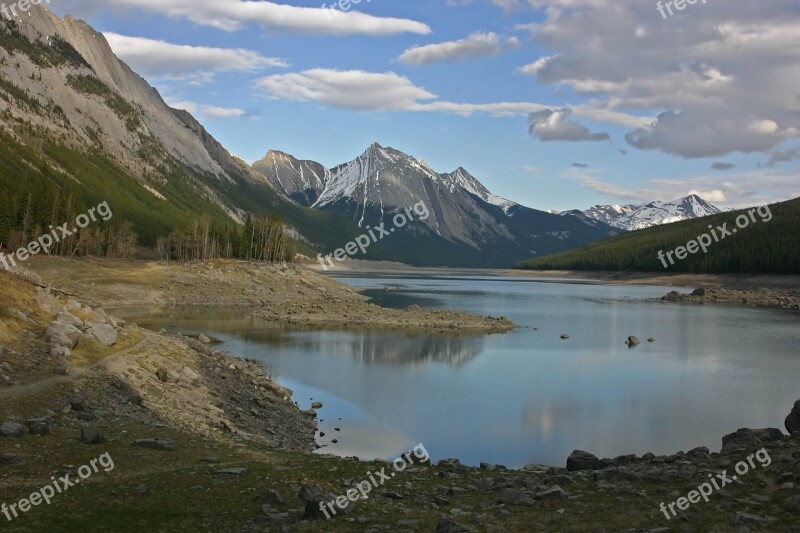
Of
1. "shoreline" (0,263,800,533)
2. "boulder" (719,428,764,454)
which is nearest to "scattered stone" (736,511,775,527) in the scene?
"shoreline" (0,263,800,533)

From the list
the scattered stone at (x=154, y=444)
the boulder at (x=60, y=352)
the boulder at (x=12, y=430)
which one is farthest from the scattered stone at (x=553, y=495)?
the boulder at (x=60, y=352)

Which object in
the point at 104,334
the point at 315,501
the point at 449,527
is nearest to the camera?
the point at 449,527

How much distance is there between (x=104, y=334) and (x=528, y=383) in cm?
2812

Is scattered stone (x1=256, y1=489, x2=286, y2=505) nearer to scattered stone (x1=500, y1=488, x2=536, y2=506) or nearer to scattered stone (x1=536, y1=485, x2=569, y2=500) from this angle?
scattered stone (x1=500, y1=488, x2=536, y2=506)

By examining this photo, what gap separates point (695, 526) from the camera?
527 inches

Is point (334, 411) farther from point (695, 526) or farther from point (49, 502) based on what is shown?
point (695, 526)

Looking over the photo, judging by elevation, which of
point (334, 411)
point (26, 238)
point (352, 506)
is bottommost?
point (334, 411)

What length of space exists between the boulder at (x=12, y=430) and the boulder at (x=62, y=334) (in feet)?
33.0

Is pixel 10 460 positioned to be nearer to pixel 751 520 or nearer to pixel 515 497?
pixel 515 497

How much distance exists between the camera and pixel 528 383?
45844 mm

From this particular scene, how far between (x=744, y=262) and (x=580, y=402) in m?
157

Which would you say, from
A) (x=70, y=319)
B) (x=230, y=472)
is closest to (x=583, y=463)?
(x=230, y=472)

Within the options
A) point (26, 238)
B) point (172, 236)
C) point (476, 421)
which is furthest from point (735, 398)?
point (172, 236)

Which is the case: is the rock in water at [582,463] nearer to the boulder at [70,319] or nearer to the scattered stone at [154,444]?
the scattered stone at [154,444]
